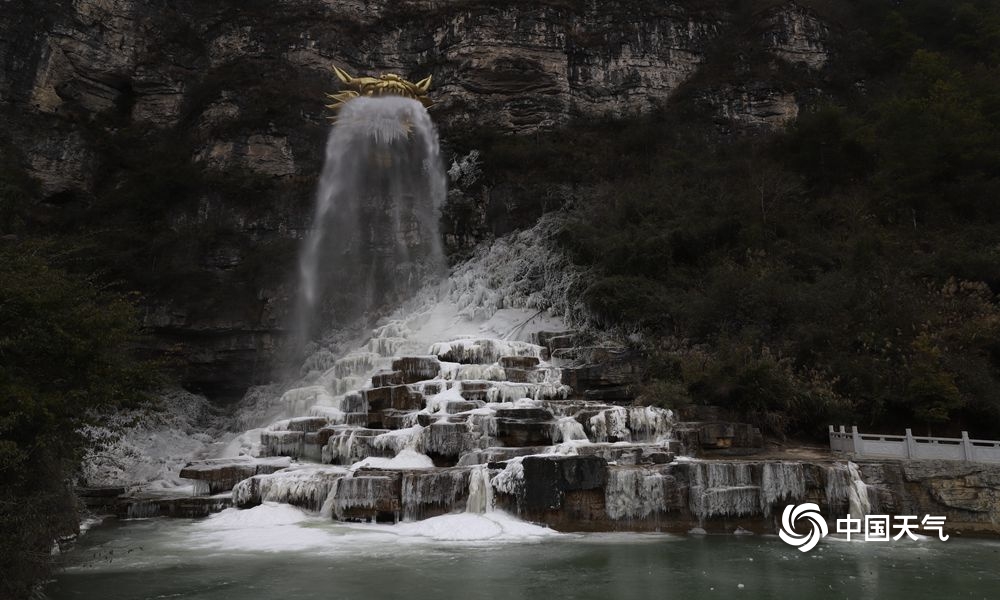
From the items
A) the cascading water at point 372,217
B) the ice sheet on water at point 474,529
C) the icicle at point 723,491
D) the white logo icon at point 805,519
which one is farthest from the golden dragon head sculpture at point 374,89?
the white logo icon at point 805,519

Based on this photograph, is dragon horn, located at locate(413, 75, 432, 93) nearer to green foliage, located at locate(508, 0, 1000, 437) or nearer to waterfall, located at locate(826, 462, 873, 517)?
green foliage, located at locate(508, 0, 1000, 437)

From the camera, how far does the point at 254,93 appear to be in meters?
31.2

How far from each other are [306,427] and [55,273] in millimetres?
8107

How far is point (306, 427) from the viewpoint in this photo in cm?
1574

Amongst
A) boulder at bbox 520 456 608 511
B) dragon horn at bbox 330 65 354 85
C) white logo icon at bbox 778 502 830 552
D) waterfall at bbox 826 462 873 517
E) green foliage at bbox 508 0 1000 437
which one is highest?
dragon horn at bbox 330 65 354 85

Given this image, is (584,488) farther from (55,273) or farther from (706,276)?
(706,276)

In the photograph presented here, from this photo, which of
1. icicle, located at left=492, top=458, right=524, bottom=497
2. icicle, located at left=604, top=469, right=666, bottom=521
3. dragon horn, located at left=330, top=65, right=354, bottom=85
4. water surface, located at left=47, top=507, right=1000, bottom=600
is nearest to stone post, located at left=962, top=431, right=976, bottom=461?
water surface, located at left=47, top=507, right=1000, bottom=600

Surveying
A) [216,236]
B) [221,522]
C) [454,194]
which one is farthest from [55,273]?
[454,194]

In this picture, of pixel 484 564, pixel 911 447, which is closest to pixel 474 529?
pixel 484 564

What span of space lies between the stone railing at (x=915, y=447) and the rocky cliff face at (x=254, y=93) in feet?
60.4

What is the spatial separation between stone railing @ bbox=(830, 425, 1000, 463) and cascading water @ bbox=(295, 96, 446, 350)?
17784 mm

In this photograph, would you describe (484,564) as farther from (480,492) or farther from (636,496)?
(636,496)

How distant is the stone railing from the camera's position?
11508 millimetres

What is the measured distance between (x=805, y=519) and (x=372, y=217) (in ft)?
72.6
